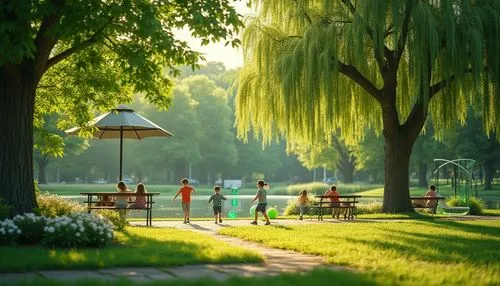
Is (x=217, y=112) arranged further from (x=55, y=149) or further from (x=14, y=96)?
(x=14, y=96)

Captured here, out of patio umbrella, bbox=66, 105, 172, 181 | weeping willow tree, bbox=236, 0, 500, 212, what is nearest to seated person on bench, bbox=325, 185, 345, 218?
weeping willow tree, bbox=236, 0, 500, 212

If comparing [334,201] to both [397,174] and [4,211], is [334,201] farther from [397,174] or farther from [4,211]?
[4,211]

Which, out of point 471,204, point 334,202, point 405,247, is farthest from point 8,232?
point 471,204

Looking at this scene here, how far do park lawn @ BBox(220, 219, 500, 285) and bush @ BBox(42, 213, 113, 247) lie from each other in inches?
123

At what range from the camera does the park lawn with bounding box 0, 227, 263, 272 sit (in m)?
8.71

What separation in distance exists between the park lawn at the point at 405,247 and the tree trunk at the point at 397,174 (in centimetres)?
426

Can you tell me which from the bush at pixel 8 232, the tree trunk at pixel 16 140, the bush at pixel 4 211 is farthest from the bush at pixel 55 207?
the bush at pixel 8 232

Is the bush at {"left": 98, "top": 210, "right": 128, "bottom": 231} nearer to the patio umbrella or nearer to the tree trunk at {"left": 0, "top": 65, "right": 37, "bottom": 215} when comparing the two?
the tree trunk at {"left": 0, "top": 65, "right": 37, "bottom": 215}

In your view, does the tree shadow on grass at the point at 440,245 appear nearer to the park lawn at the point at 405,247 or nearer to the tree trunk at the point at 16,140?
the park lawn at the point at 405,247

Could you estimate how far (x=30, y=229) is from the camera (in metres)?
10.9

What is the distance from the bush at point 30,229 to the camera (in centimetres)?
1091

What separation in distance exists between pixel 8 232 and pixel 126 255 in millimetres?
2325

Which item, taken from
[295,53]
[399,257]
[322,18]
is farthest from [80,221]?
[322,18]

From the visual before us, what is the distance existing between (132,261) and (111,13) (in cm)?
465
